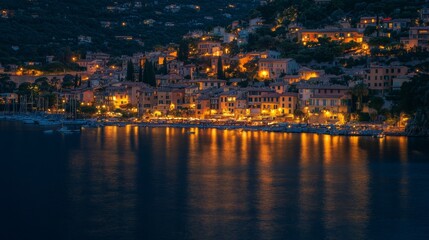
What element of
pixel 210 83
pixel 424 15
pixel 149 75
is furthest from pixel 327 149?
pixel 149 75

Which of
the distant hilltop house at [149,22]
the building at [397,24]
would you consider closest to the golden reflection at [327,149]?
the building at [397,24]

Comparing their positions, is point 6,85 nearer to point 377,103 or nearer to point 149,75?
point 149,75

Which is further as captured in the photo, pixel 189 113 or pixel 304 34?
pixel 304 34

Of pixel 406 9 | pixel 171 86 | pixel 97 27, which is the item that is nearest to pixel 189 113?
pixel 171 86

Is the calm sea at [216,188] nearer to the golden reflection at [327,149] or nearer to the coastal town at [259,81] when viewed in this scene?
the golden reflection at [327,149]

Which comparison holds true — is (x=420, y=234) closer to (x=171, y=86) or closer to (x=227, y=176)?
(x=227, y=176)

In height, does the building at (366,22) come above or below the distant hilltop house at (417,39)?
above
